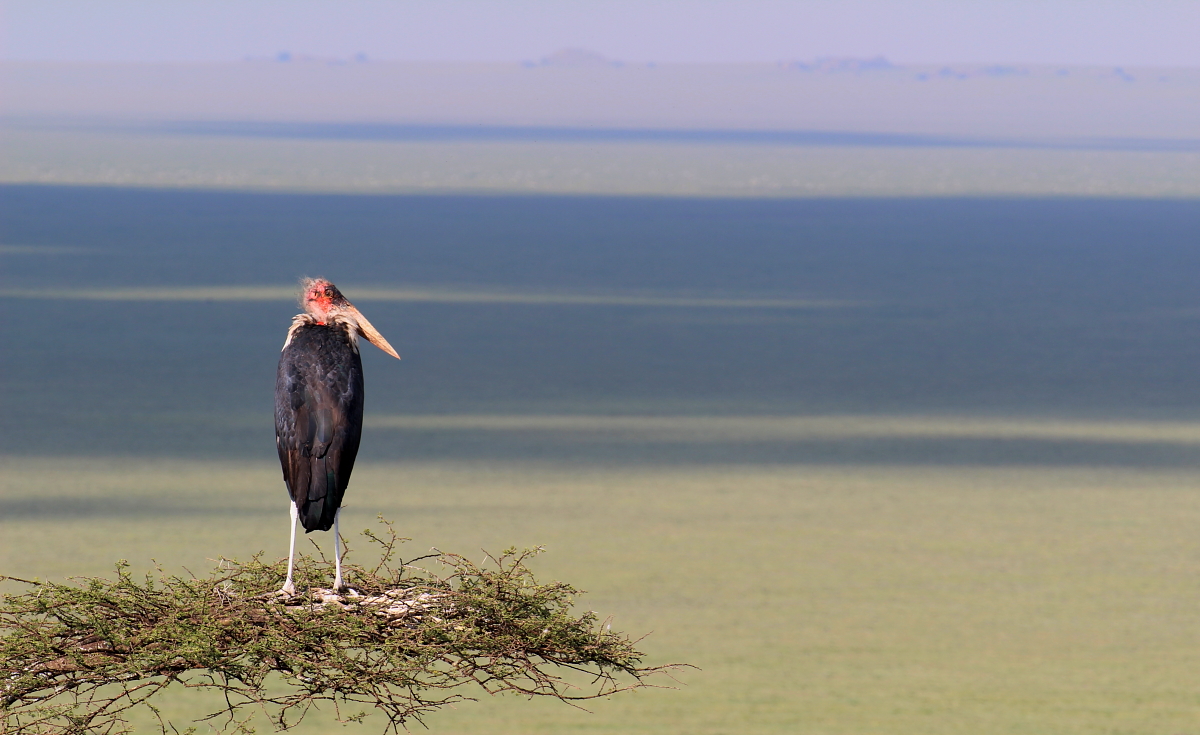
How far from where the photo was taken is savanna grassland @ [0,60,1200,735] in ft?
95.1

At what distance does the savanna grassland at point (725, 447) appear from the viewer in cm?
2898

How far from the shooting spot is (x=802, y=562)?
114 ft

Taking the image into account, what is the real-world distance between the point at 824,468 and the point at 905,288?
47.8m

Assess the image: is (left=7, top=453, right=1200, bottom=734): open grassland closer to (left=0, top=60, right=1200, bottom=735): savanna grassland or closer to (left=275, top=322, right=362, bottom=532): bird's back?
(left=0, top=60, right=1200, bottom=735): savanna grassland

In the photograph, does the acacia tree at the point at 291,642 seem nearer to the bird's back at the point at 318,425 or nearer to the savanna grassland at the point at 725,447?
the bird's back at the point at 318,425

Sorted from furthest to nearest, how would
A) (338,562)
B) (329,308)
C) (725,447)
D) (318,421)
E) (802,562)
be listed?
(725,447) < (802,562) < (329,308) < (318,421) < (338,562)

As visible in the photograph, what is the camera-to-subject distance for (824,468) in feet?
144

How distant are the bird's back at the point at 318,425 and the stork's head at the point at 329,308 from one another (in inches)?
8.3

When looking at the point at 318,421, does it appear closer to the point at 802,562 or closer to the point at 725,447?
the point at 802,562

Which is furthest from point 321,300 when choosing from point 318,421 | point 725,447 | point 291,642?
point 725,447

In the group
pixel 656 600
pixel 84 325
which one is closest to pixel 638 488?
pixel 656 600

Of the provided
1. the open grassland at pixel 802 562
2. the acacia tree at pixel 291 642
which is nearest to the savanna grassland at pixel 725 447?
the open grassland at pixel 802 562

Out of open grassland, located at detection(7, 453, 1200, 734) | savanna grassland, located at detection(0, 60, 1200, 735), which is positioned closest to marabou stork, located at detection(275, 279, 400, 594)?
savanna grassland, located at detection(0, 60, 1200, 735)

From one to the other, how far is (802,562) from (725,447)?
11.6 metres
